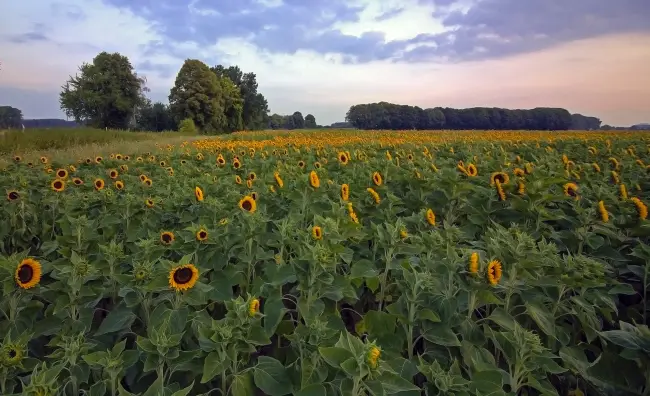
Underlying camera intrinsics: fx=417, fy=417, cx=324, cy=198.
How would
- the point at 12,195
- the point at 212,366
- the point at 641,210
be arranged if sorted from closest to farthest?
the point at 212,366, the point at 641,210, the point at 12,195

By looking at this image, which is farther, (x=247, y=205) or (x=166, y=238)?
(x=247, y=205)

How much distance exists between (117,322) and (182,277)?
46cm

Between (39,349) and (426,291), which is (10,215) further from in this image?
(426,291)

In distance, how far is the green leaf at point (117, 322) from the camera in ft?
6.91

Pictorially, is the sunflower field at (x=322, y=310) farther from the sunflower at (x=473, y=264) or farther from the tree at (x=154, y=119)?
the tree at (x=154, y=119)

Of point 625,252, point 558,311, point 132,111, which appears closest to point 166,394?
point 558,311

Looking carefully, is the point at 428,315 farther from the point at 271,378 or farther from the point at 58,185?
the point at 58,185

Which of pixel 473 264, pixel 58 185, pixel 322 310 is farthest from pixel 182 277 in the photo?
pixel 58 185

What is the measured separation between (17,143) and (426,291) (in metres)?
20.3

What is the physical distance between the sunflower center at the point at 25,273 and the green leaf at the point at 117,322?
44 cm

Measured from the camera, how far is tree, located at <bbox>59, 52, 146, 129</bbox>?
181 ft

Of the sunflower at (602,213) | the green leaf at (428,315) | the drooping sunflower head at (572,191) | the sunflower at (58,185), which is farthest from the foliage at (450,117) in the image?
the green leaf at (428,315)

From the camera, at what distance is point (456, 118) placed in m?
60.2

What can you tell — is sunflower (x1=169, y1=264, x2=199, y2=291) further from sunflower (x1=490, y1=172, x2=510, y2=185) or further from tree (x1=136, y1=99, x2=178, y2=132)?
tree (x1=136, y1=99, x2=178, y2=132)
